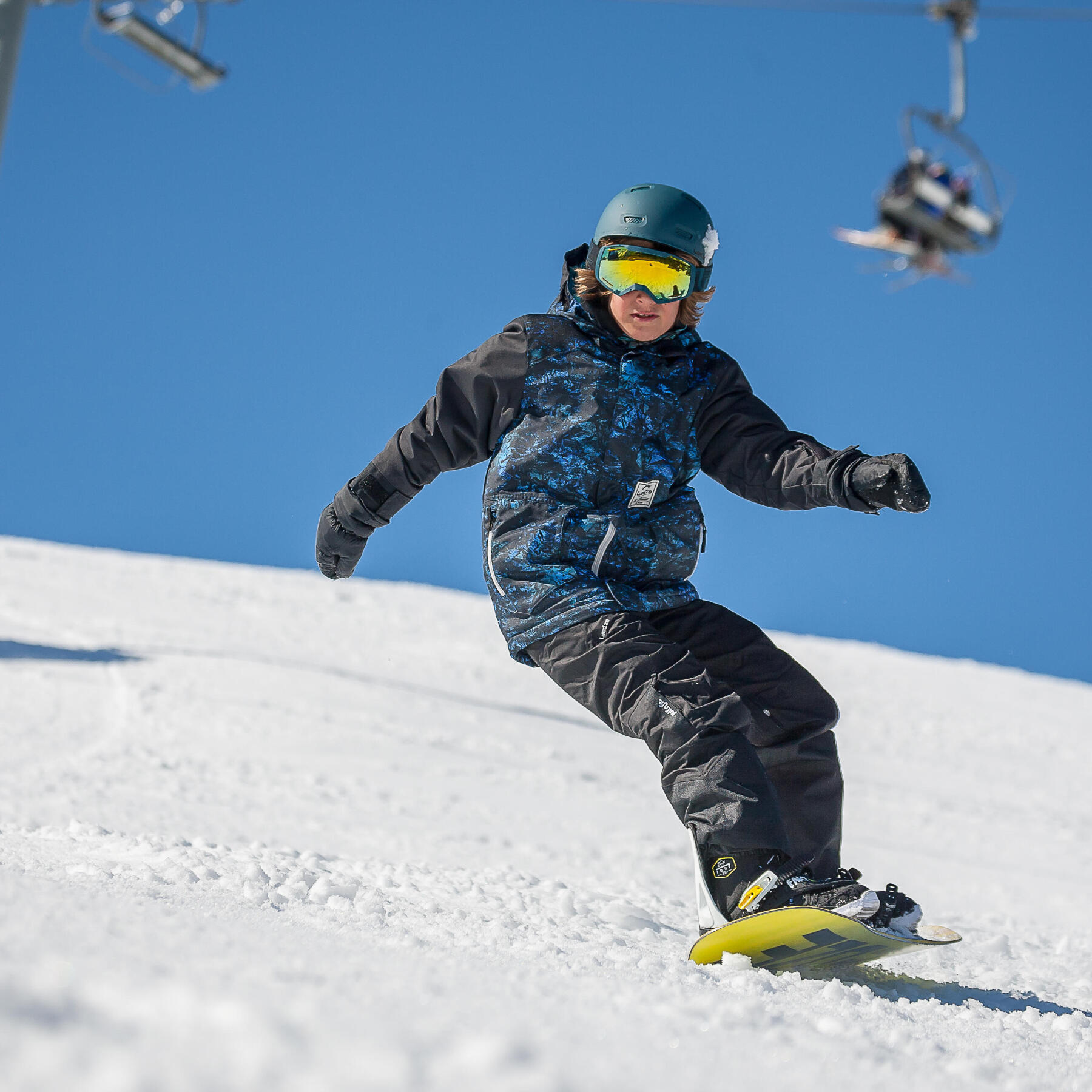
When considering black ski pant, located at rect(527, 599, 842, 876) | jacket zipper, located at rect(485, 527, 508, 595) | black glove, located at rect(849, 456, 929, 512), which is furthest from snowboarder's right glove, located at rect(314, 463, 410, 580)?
black glove, located at rect(849, 456, 929, 512)

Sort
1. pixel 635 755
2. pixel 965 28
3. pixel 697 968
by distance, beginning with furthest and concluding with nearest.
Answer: pixel 635 755, pixel 965 28, pixel 697 968

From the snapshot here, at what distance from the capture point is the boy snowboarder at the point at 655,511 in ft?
9.32

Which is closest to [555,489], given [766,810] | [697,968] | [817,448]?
[817,448]

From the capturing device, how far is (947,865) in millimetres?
6418

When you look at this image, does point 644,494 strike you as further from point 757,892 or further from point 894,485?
point 757,892

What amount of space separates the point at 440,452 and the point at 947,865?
429cm

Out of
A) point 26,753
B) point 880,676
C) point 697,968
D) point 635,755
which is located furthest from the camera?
point 880,676

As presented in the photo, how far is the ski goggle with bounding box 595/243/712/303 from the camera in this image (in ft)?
11.6

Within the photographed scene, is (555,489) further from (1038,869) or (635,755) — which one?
(635,755)

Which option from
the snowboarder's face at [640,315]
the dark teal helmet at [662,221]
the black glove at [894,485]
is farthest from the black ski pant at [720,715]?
the dark teal helmet at [662,221]

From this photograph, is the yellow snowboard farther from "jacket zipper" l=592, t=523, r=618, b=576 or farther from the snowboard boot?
"jacket zipper" l=592, t=523, r=618, b=576

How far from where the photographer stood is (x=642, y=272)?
Answer: 11.6 feet

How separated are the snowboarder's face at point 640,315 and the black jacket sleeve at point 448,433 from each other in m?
0.31

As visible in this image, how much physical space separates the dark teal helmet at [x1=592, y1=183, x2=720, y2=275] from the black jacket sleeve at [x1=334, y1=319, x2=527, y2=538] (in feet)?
1.42
